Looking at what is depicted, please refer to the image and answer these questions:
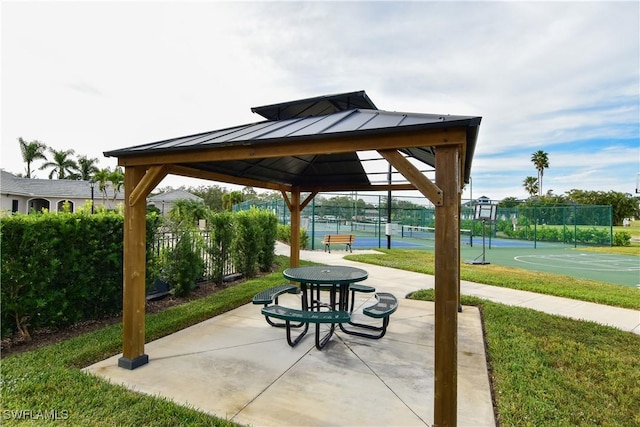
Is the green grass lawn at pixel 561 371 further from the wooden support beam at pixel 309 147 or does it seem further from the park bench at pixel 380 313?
the wooden support beam at pixel 309 147

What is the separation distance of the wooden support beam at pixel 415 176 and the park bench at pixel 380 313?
1664 mm

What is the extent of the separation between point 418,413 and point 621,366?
2686 mm

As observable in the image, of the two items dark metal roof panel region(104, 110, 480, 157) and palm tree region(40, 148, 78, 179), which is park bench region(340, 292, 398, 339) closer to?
dark metal roof panel region(104, 110, 480, 157)

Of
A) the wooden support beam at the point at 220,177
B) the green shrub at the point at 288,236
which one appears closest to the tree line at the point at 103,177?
the green shrub at the point at 288,236

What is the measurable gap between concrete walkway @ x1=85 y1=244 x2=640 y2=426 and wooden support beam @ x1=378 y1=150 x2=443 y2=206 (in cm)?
177

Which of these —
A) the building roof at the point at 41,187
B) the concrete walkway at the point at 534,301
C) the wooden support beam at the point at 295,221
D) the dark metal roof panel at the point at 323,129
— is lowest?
the concrete walkway at the point at 534,301

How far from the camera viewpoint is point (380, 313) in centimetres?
362

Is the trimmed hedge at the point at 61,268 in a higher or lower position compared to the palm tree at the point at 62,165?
lower

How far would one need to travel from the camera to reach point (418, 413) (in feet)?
8.75

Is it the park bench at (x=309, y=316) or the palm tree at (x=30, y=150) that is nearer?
the park bench at (x=309, y=316)

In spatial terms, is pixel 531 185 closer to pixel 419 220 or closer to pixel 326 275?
pixel 419 220

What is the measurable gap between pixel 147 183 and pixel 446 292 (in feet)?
10.3

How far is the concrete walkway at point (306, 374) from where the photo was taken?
2.67m

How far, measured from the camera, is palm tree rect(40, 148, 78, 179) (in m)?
37.7
